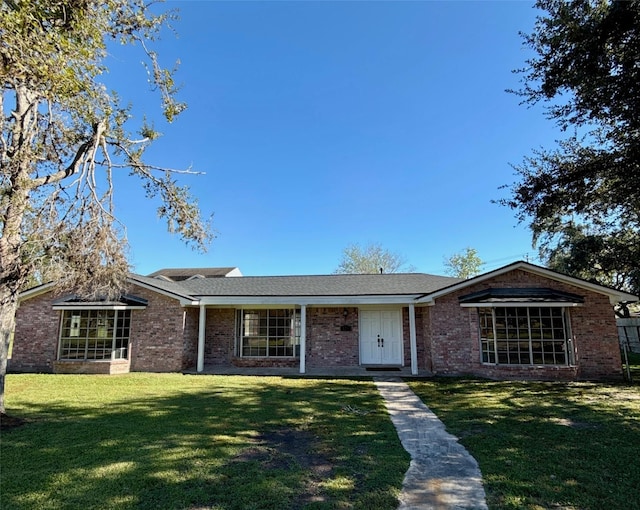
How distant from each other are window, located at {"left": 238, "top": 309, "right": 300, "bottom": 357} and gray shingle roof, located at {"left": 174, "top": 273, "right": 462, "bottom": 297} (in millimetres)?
881

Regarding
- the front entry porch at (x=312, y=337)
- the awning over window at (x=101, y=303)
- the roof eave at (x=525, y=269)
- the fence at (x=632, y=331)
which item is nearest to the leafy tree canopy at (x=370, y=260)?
the fence at (x=632, y=331)

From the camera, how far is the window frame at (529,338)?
1133 centimetres

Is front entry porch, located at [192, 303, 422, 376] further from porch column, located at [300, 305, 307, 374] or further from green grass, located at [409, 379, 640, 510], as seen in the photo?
green grass, located at [409, 379, 640, 510]

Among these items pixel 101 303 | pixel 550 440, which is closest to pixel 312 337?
pixel 101 303

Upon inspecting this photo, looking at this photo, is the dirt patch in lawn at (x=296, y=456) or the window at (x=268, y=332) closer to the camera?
the dirt patch in lawn at (x=296, y=456)

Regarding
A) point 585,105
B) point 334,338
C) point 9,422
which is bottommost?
point 9,422

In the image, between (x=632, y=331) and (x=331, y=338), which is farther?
(x=632, y=331)

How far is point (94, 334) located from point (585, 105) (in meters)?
15.7

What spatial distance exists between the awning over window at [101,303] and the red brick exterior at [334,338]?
26cm

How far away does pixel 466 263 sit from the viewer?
4116cm

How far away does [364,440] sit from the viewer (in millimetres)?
5281

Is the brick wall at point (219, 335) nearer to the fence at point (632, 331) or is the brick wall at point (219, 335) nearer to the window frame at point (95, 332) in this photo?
the window frame at point (95, 332)

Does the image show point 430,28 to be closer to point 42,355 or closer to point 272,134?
point 272,134

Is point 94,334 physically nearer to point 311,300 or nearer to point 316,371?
point 311,300
